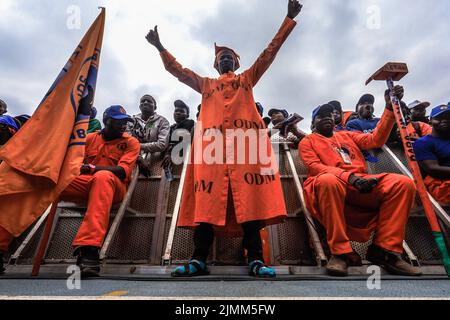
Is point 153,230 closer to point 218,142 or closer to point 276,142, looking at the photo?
point 218,142

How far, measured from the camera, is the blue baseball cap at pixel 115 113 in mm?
3023

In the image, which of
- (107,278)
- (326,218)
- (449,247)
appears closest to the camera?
(107,278)

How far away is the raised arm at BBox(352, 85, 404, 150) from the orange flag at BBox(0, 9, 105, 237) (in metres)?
2.71

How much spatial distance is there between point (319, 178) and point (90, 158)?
7.81ft

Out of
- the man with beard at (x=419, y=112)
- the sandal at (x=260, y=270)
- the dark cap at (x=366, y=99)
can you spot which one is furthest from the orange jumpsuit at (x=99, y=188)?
the man with beard at (x=419, y=112)

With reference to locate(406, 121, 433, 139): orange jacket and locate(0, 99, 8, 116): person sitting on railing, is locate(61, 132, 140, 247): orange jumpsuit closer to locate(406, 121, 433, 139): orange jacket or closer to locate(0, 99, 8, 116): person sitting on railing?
locate(0, 99, 8, 116): person sitting on railing

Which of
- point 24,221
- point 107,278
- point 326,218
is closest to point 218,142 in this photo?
point 326,218

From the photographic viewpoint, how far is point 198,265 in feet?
6.61

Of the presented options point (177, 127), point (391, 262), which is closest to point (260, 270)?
point (391, 262)

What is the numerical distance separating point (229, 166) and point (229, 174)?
66 mm

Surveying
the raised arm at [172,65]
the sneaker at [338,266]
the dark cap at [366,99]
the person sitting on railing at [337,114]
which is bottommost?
the sneaker at [338,266]

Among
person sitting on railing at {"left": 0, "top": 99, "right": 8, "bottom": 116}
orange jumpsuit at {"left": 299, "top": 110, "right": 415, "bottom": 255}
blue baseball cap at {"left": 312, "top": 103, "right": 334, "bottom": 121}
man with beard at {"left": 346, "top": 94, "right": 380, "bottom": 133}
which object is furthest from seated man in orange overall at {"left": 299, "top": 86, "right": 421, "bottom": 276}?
person sitting on railing at {"left": 0, "top": 99, "right": 8, "bottom": 116}

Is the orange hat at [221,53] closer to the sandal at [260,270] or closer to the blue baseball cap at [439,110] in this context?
the sandal at [260,270]

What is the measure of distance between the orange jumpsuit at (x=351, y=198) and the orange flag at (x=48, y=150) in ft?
6.57
